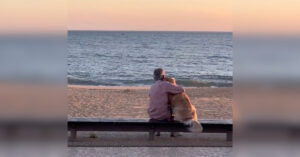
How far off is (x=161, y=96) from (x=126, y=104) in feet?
25.6

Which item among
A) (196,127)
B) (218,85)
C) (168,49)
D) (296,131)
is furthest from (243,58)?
(168,49)

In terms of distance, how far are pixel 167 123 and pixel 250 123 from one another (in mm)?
3587

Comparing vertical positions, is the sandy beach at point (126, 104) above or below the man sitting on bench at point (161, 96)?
below

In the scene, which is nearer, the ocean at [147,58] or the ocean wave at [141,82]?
the ocean wave at [141,82]

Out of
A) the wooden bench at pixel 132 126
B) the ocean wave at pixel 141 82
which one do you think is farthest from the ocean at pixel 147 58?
the wooden bench at pixel 132 126

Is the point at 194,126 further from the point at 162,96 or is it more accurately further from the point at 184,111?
the point at 162,96

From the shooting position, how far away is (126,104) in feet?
49.1

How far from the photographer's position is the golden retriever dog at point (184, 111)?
6.82 m

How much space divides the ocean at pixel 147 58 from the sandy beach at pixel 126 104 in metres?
5.16

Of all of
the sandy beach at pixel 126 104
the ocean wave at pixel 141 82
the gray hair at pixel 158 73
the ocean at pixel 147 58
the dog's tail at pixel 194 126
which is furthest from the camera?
the ocean at pixel 147 58

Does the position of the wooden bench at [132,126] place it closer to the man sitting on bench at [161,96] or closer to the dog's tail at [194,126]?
the dog's tail at [194,126]

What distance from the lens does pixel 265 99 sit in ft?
10.9

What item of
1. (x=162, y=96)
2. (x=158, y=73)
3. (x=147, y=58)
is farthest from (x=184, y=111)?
(x=147, y=58)

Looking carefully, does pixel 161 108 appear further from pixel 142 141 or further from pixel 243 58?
pixel 243 58
